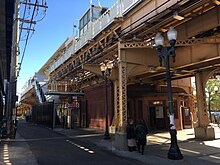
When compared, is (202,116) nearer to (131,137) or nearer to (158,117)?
(131,137)

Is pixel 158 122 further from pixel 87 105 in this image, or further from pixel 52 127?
pixel 52 127

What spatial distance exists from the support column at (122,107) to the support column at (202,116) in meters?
6.01

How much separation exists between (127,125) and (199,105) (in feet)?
21.8

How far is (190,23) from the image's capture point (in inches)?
473

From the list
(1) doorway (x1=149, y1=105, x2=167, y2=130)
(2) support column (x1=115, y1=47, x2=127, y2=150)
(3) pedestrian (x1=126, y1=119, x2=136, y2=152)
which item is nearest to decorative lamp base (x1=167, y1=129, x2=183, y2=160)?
(3) pedestrian (x1=126, y1=119, x2=136, y2=152)

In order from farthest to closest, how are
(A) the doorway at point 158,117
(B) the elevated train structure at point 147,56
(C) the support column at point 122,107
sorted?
(A) the doorway at point 158,117 < (C) the support column at point 122,107 < (B) the elevated train structure at point 147,56

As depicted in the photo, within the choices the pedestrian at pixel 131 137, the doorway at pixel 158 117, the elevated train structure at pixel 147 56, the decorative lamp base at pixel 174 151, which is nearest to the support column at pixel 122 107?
the elevated train structure at pixel 147 56

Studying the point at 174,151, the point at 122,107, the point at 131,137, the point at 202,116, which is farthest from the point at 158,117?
the point at 174,151

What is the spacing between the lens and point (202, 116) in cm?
1580

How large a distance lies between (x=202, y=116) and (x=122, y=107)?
6.43m

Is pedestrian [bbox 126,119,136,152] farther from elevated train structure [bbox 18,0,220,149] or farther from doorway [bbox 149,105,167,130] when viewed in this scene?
doorway [bbox 149,105,167,130]

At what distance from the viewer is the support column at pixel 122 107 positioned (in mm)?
12025

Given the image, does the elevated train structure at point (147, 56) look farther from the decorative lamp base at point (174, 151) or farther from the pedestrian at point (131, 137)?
the decorative lamp base at point (174, 151)

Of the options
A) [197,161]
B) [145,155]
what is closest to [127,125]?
[145,155]
